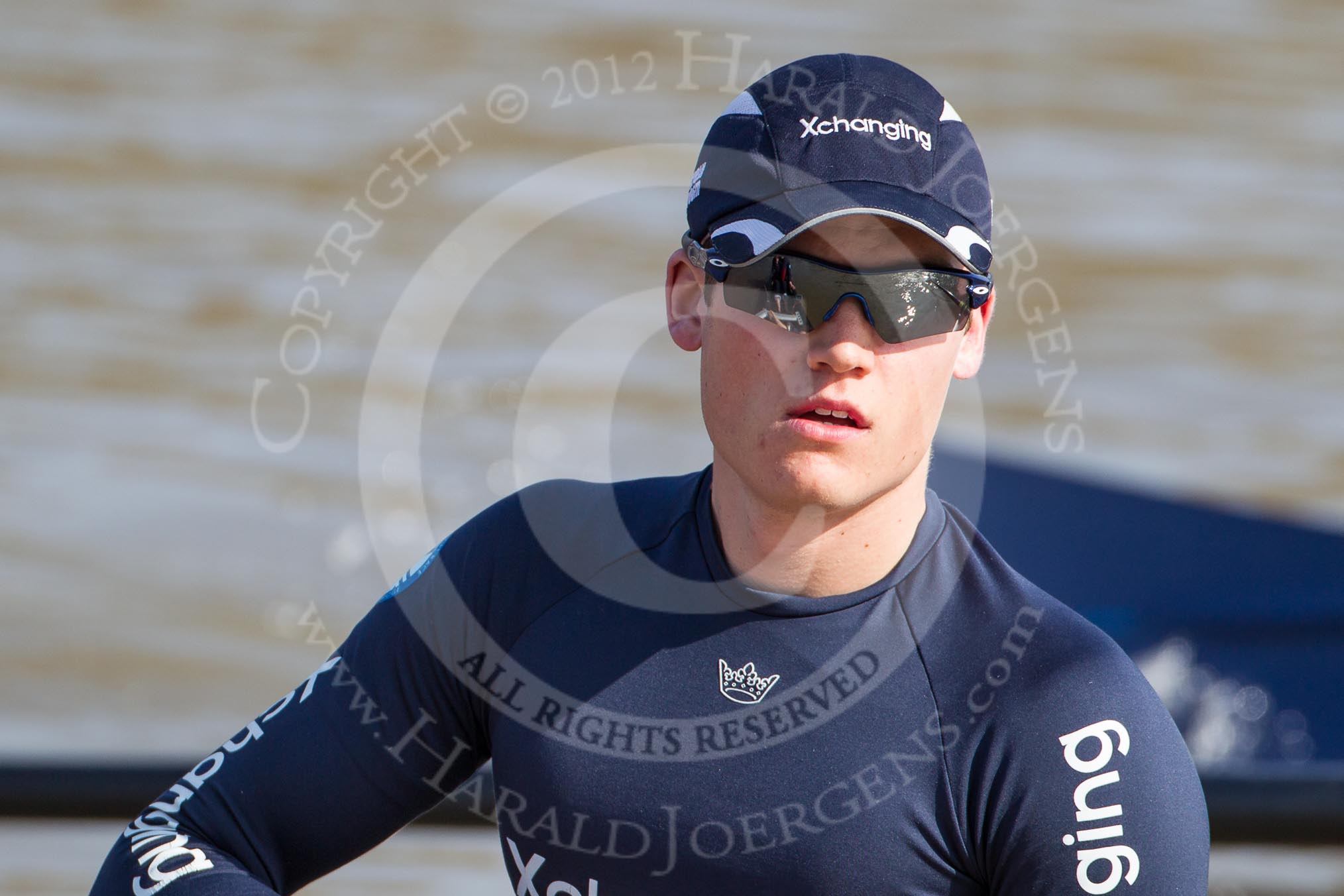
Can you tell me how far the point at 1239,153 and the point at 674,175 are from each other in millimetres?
6163

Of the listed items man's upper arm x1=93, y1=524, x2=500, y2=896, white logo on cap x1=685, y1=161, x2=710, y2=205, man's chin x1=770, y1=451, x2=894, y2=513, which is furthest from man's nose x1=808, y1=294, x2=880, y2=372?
man's upper arm x1=93, y1=524, x2=500, y2=896

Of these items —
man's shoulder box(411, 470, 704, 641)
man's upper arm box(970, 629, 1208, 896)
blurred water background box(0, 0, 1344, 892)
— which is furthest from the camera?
blurred water background box(0, 0, 1344, 892)

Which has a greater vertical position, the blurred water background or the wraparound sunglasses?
the blurred water background

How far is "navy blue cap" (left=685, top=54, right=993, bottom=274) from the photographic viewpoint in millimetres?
1781

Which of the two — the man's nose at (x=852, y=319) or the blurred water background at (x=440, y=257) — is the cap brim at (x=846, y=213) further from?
the blurred water background at (x=440, y=257)

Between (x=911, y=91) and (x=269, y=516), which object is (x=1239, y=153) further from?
A: (x=911, y=91)

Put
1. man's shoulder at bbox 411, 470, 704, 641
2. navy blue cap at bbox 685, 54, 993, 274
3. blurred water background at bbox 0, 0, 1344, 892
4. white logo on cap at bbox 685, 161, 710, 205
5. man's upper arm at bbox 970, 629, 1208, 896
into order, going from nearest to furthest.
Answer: man's upper arm at bbox 970, 629, 1208, 896, navy blue cap at bbox 685, 54, 993, 274, white logo on cap at bbox 685, 161, 710, 205, man's shoulder at bbox 411, 470, 704, 641, blurred water background at bbox 0, 0, 1344, 892

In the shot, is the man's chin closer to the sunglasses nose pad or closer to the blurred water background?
the sunglasses nose pad

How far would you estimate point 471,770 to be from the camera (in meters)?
2.13

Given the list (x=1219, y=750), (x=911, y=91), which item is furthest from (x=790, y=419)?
(x=1219, y=750)

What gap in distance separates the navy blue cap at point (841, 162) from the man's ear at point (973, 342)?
0.35 feet

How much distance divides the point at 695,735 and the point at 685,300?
515mm

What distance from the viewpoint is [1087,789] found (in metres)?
1.69

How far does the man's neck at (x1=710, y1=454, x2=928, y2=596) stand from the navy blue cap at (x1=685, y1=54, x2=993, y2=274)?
282 millimetres
